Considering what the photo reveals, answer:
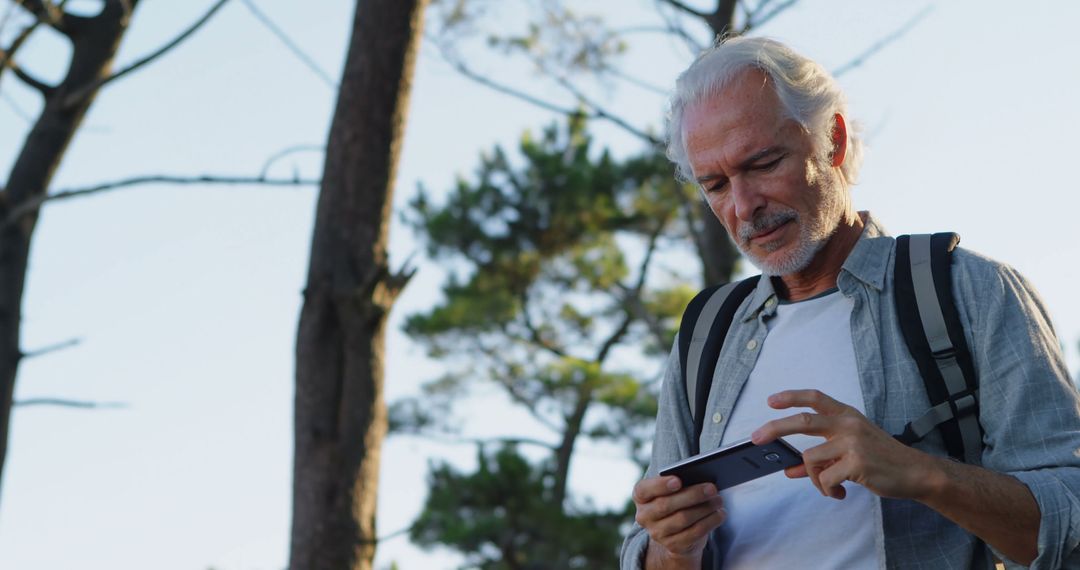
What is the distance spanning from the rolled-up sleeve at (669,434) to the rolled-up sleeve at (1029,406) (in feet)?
1.90

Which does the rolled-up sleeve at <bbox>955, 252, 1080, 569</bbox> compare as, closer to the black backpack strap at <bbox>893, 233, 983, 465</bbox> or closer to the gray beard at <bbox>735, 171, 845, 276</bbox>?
the black backpack strap at <bbox>893, 233, 983, 465</bbox>

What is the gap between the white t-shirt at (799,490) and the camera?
209 cm

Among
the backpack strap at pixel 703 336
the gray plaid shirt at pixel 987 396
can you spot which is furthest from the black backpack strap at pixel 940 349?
the backpack strap at pixel 703 336

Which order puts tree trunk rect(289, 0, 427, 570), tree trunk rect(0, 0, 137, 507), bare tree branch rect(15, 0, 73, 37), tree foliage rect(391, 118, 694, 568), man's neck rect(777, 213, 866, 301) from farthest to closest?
Answer: tree foliage rect(391, 118, 694, 568) < bare tree branch rect(15, 0, 73, 37) < tree trunk rect(0, 0, 137, 507) < tree trunk rect(289, 0, 427, 570) < man's neck rect(777, 213, 866, 301)

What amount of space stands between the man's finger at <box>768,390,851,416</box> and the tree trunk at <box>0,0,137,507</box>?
453cm

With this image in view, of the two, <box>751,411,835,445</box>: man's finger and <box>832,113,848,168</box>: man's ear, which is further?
<box>832,113,848,168</box>: man's ear

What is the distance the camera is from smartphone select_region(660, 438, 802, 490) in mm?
1926

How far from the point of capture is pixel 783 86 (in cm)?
229

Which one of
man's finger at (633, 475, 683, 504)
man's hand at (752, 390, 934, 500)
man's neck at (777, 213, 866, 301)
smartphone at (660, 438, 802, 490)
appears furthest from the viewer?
man's neck at (777, 213, 866, 301)

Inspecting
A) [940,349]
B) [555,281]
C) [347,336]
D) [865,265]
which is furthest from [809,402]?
[555,281]

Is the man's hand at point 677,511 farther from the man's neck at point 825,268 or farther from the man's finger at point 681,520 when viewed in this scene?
the man's neck at point 825,268

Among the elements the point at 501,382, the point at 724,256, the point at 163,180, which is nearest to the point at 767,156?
the point at 163,180

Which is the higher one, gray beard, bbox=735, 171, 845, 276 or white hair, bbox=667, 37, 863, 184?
white hair, bbox=667, 37, 863, 184

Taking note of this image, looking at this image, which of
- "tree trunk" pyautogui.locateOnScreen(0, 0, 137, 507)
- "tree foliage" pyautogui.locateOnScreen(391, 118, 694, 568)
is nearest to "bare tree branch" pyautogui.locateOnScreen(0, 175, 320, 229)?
"tree trunk" pyautogui.locateOnScreen(0, 0, 137, 507)
